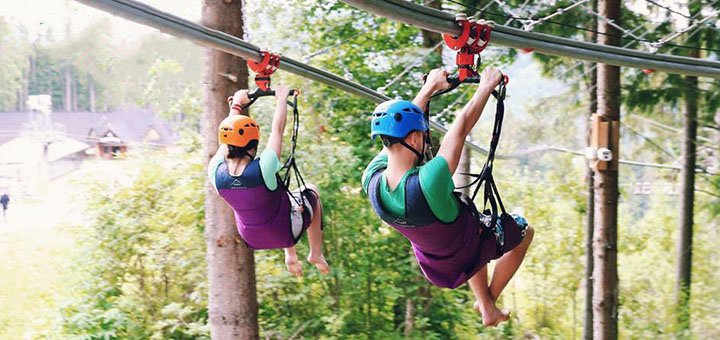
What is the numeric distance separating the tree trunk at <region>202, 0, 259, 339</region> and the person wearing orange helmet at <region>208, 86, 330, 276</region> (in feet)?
2.98

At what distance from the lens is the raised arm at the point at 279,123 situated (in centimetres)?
266

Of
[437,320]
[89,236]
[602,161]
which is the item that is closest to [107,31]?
[89,236]

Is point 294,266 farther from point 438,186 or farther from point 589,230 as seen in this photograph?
point 589,230

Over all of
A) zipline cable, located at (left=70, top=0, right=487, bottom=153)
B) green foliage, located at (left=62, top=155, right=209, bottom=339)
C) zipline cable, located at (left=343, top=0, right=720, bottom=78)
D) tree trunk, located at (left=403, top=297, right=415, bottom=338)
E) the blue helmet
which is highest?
zipline cable, located at (left=70, top=0, right=487, bottom=153)

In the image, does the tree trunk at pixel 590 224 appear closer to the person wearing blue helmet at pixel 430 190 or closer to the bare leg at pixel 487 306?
the bare leg at pixel 487 306

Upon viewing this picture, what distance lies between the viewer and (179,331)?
5.65 meters

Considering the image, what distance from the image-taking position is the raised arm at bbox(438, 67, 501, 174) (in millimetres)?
1929

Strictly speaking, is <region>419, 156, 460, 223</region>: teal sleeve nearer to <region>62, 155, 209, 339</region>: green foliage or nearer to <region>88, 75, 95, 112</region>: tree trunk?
<region>62, 155, 209, 339</region>: green foliage

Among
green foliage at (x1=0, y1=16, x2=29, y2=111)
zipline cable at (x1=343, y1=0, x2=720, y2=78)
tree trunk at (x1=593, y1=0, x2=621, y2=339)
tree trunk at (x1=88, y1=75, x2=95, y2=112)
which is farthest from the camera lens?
tree trunk at (x1=88, y1=75, x2=95, y2=112)

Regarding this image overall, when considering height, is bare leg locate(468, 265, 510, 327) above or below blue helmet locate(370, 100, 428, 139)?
below

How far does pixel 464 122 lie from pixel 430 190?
0.22m

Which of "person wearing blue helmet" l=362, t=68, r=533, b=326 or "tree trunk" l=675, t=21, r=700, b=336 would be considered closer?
"person wearing blue helmet" l=362, t=68, r=533, b=326

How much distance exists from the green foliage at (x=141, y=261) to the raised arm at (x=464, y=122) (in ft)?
12.7

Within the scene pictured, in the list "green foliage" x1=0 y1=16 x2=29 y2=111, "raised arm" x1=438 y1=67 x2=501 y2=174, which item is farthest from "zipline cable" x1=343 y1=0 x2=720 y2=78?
"green foliage" x1=0 y1=16 x2=29 y2=111
